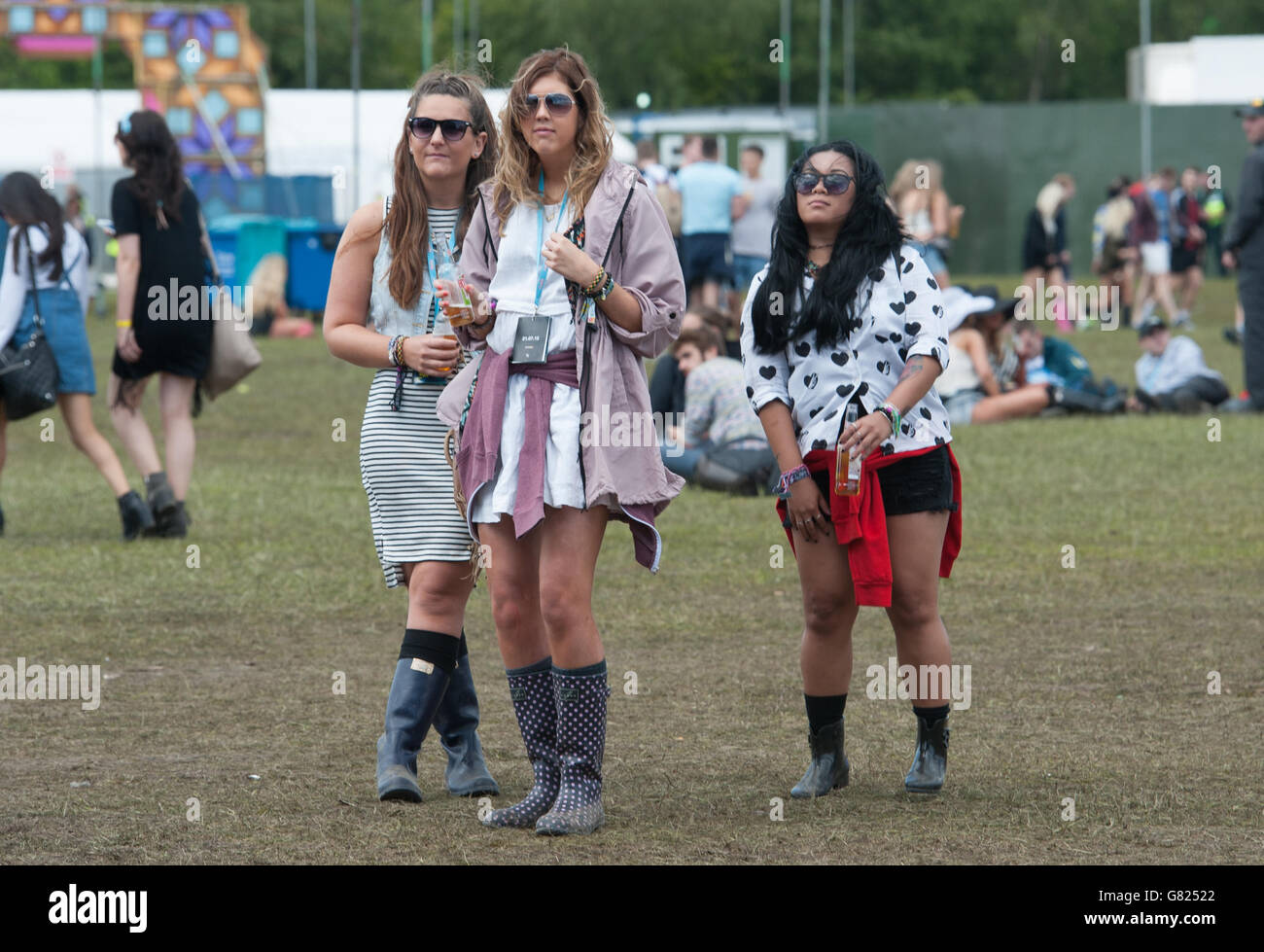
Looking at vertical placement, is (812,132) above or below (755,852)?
above

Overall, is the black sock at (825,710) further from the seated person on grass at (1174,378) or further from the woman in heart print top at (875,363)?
the seated person on grass at (1174,378)

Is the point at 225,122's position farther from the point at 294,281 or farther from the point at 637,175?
the point at 637,175

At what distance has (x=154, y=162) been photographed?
9.34 m

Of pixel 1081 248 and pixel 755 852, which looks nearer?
pixel 755 852

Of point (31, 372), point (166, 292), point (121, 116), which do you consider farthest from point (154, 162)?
point (121, 116)

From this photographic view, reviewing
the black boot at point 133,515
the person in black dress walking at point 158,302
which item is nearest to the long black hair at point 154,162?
the person in black dress walking at point 158,302

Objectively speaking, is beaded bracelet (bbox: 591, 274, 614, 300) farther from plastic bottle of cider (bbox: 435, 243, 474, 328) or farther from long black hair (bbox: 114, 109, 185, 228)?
long black hair (bbox: 114, 109, 185, 228)

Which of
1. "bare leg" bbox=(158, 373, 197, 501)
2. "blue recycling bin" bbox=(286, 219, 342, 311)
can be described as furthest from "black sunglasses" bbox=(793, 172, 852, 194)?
"blue recycling bin" bbox=(286, 219, 342, 311)

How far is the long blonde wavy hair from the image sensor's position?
4.59 metres

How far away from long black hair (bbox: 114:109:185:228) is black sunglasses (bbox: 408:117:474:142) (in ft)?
15.3

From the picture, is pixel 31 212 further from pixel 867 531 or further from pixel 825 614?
pixel 867 531
